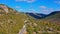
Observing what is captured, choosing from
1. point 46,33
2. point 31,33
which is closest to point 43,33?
point 46,33

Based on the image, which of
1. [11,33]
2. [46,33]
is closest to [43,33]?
[46,33]

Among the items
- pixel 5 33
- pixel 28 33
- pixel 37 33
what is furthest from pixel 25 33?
pixel 5 33

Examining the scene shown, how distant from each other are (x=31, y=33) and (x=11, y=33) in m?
23.2

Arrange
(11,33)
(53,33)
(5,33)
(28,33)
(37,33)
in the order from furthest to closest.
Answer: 1. (53,33)
2. (37,33)
3. (28,33)
4. (11,33)
5. (5,33)

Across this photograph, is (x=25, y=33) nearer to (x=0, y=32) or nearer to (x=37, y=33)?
(x=37, y=33)

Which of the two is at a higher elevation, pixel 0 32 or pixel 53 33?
pixel 0 32

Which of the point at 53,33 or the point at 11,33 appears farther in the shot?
the point at 53,33

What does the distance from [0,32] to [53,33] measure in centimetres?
4907

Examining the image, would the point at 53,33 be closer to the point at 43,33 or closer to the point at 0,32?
the point at 43,33

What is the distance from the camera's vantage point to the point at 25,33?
82812 mm

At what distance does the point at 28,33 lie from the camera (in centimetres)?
8175

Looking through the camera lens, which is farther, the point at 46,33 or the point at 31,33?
the point at 46,33

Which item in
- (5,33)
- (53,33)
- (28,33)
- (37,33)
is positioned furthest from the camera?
(53,33)

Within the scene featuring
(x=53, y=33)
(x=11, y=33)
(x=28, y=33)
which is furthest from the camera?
(x=53, y=33)
